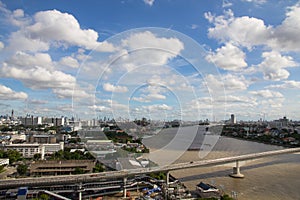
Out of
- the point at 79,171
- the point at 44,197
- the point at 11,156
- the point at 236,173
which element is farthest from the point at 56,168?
the point at 236,173

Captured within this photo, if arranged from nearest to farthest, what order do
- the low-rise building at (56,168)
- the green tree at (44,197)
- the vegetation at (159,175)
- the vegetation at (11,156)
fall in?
1. the green tree at (44,197)
2. the vegetation at (159,175)
3. the low-rise building at (56,168)
4. the vegetation at (11,156)

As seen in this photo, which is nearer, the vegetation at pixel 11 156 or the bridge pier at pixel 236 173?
the bridge pier at pixel 236 173

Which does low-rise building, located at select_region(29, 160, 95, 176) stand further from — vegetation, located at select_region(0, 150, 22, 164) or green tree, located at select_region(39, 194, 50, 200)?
vegetation, located at select_region(0, 150, 22, 164)

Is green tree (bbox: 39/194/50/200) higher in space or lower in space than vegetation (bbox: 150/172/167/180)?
lower

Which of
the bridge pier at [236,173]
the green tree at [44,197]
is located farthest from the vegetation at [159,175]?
the green tree at [44,197]

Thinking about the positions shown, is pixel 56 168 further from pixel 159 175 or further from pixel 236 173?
pixel 236 173

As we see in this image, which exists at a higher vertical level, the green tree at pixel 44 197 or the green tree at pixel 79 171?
the green tree at pixel 79 171

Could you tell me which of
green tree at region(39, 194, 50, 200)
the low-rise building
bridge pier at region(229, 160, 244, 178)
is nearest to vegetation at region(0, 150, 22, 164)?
the low-rise building

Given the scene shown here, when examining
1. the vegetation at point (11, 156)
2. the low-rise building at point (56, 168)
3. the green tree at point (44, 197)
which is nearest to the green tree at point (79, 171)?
the low-rise building at point (56, 168)

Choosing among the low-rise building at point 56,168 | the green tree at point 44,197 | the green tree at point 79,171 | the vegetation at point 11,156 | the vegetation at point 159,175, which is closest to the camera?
the green tree at point 44,197

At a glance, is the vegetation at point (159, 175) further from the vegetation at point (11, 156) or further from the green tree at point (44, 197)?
the vegetation at point (11, 156)

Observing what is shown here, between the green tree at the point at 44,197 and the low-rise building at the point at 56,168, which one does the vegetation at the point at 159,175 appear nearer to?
the low-rise building at the point at 56,168

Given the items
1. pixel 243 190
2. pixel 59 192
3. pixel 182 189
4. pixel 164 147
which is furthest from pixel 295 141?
pixel 59 192
